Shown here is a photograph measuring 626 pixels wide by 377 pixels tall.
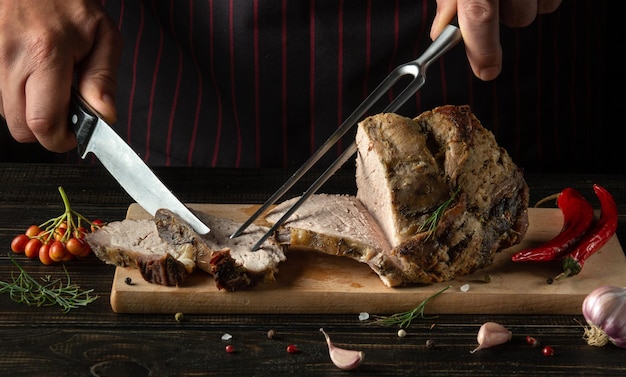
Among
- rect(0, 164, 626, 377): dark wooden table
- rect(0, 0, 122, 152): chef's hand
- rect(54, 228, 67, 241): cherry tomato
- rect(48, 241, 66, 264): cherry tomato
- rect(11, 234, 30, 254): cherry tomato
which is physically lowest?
rect(11, 234, 30, 254): cherry tomato

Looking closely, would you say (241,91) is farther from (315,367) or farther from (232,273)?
(315,367)

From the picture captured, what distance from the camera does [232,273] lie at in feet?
9.57

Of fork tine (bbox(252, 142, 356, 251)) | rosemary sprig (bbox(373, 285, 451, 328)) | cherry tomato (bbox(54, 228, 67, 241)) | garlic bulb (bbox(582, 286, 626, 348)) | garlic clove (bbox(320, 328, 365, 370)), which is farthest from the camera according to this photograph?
cherry tomato (bbox(54, 228, 67, 241))

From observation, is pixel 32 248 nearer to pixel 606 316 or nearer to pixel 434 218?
pixel 434 218

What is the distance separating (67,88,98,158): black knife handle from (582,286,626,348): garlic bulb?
1.76m

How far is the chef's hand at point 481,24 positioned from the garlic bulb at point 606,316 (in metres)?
0.81

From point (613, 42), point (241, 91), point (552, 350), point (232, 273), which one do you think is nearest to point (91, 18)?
point (241, 91)

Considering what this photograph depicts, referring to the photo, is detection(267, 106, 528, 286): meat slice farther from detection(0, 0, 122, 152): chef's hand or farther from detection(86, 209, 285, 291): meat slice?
detection(0, 0, 122, 152): chef's hand

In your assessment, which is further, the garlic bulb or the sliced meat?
the sliced meat

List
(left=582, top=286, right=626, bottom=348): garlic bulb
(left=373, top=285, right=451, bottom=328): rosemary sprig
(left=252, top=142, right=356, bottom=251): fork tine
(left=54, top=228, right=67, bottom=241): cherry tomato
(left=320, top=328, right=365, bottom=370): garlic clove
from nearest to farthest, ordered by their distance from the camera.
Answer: (left=320, top=328, right=365, bottom=370): garlic clove → (left=582, top=286, right=626, bottom=348): garlic bulb → (left=373, top=285, right=451, bottom=328): rosemary sprig → (left=252, top=142, right=356, bottom=251): fork tine → (left=54, top=228, right=67, bottom=241): cherry tomato

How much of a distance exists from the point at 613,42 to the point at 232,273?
264 centimetres

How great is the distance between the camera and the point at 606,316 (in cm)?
278

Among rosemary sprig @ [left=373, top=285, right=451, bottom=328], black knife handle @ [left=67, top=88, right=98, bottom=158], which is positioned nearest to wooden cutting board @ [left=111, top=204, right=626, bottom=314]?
rosemary sprig @ [left=373, top=285, right=451, bottom=328]

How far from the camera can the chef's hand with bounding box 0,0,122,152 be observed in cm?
312
